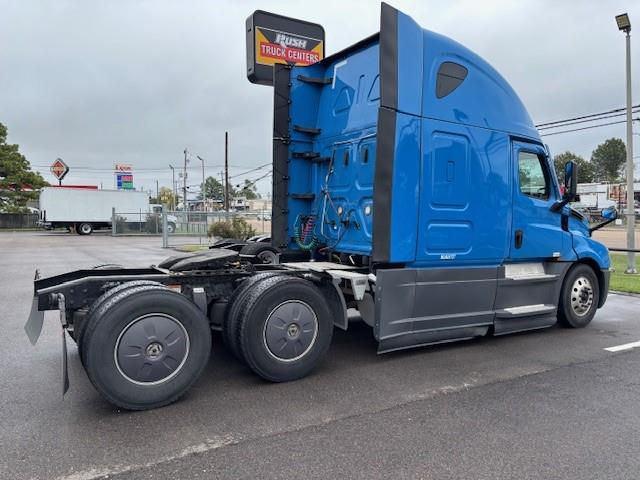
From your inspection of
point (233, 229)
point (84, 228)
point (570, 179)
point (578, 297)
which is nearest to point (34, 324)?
point (570, 179)

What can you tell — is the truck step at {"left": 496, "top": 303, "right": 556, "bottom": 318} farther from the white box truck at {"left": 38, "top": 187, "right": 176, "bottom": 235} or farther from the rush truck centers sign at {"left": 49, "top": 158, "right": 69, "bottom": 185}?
the rush truck centers sign at {"left": 49, "top": 158, "right": 69, "bottom": 185}

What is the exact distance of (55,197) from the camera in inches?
1353

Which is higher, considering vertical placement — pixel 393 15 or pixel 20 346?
pixel 393 15

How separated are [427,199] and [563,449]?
273 centimetres

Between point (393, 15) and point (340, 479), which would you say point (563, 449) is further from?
point (393, 15)

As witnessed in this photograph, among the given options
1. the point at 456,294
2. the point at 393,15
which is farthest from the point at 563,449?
the point at 393,15

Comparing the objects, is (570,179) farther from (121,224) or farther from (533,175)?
(121,224)

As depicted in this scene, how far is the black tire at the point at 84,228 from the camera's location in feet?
117

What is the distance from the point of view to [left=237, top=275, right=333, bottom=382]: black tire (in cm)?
444

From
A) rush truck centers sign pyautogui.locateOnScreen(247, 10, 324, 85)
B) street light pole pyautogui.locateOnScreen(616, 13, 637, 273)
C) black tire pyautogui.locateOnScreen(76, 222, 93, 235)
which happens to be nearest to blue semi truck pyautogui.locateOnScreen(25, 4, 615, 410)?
rush truck centers sign pyautogui.locateOnScreen(247, 10, 324, 85)

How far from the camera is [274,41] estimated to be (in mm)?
9906

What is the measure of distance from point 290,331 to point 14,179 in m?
46.2

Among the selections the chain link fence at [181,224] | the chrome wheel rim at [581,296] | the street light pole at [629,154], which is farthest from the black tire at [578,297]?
the chain link fence at [181,224]

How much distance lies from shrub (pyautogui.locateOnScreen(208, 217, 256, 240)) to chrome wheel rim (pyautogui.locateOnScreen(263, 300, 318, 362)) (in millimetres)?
16545
